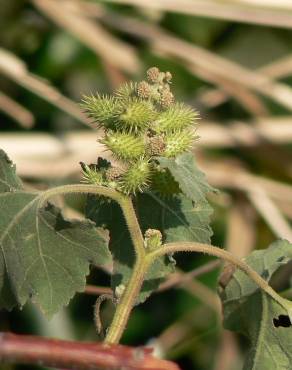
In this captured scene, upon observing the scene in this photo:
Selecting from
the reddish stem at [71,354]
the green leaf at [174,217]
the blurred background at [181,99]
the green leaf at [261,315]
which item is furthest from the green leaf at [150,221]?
the blurred background at [181,99]

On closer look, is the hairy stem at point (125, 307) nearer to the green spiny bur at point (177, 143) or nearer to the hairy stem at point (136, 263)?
the hairy stem at point (136, 263)

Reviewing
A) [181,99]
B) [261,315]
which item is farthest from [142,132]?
[181,99]

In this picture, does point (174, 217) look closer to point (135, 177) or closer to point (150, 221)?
point (150, 221)

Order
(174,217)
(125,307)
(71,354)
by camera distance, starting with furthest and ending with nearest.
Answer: (174,217) → (125,307) → (71,354)

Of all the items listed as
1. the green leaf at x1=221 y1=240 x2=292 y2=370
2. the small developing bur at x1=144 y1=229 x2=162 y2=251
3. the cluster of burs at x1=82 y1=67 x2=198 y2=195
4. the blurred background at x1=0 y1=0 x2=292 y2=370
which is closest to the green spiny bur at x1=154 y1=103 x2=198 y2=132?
the cluster of burs at x1=82 y1=67 x2=198 y2=195

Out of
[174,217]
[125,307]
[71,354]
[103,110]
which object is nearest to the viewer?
[71,354]

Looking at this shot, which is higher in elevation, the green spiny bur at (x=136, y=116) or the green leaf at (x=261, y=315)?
the green spiny bur at (x=136, y=116)

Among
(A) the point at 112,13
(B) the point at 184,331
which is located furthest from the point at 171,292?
(A) the point at 112,13
